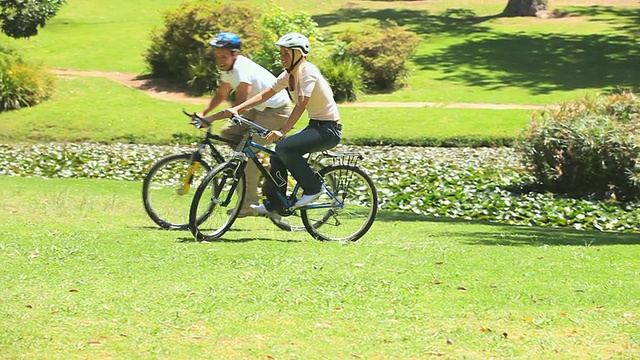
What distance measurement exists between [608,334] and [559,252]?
140 inches

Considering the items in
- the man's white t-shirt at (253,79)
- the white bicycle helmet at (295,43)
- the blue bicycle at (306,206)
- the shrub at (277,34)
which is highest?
the white bicycle helmet at (295,43)

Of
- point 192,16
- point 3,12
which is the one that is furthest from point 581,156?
point 3,12

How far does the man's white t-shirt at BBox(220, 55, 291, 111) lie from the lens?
1094 centimetres

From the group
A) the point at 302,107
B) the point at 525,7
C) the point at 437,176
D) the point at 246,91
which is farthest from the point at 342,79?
the point at 302,107

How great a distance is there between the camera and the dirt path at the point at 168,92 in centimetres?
2808

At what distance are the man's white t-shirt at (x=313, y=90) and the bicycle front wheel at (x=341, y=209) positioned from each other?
756 mm

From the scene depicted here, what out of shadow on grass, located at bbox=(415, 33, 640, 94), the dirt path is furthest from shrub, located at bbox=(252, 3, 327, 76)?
shadow on grass, located at bbox=(415, 33, 640, 94)

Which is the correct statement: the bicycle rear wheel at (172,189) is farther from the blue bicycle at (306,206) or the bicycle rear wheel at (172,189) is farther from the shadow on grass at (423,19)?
the shadow on grass at (423,19)

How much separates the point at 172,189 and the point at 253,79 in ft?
4.82

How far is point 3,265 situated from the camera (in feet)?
27.5

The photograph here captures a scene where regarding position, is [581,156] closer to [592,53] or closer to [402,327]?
[402,327]

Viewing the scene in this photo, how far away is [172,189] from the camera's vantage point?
11367 mm

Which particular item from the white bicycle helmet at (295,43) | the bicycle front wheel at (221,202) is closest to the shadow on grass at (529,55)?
the bicycle front wheel at (221,202)

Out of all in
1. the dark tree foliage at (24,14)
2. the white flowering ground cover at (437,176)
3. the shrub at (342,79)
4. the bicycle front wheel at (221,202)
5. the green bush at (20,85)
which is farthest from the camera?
the shrub at (342,79)
